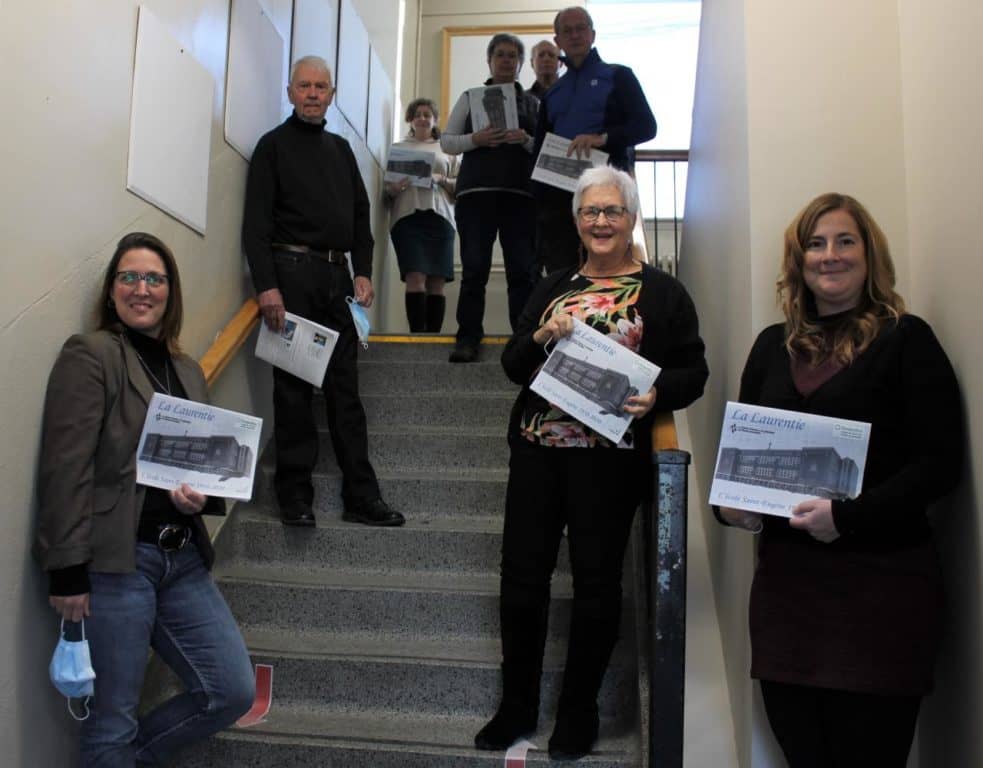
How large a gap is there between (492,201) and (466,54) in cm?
322

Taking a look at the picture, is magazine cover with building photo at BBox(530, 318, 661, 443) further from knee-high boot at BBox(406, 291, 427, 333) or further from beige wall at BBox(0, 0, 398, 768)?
knee-high boot at BBox(406, 291, 427, 333)

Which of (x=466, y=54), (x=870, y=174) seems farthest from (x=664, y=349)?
(x=466, y=54)

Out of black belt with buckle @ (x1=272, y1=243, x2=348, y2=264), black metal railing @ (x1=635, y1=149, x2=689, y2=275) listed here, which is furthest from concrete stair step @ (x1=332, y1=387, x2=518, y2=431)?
black metal railing @ (x1=635, y1=149, x2=689, y2=275)

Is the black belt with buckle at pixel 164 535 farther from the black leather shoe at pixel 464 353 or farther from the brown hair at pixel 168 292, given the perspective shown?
the black leather shoe at pixel 464 353

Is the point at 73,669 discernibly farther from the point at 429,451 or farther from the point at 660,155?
the point at 660,155

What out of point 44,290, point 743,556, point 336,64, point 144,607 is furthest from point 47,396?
point 336,64

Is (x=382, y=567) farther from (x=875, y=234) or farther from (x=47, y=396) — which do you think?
(x=875, y=234)

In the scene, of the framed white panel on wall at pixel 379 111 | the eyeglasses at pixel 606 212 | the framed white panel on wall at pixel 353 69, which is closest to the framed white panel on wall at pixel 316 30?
the framed white panel on wall at pixel 353 69

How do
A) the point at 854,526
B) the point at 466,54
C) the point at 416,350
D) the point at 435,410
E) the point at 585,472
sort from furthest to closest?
1. the point at 466,54
2. the point at 416,350
3. the point at 435,410
4. the point at 585,472
5. the point at 854,526

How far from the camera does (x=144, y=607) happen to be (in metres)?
1.78

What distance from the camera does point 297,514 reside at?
2809mm

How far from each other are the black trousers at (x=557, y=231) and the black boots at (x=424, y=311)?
1.53 m

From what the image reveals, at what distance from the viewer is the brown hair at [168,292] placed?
193 centimetres

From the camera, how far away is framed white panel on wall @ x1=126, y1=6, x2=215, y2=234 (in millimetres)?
2270
